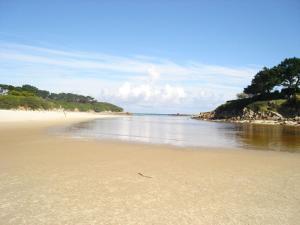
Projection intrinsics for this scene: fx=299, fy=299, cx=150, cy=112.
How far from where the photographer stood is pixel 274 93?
8750 centimetres

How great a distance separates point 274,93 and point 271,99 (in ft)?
17.8

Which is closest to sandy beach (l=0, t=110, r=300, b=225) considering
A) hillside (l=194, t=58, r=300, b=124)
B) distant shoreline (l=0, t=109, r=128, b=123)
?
distant shoreline (l=0, t=109, r=128, b=123)

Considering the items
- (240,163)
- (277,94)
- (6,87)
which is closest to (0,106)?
(6,87)

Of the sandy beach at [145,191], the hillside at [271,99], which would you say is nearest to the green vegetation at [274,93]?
the hillside at [271,99]

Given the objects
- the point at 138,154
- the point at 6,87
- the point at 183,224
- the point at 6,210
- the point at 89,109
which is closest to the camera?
the point at 183,224

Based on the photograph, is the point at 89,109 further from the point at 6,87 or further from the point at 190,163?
the point at 190,163

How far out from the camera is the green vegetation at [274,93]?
71588 mm

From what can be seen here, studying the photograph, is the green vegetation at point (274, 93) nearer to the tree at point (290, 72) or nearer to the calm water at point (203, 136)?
the tree at point (290, 72)

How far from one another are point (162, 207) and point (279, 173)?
548 cm

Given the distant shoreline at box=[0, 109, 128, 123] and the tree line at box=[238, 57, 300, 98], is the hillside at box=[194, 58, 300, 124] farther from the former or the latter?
the distant shoreline at box=[0, 109, 128, 123]

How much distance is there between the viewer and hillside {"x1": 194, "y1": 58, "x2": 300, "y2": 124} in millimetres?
70562

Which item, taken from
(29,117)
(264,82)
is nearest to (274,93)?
(264,82)

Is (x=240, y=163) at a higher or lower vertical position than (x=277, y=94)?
lower

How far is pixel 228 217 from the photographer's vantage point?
5656mm
